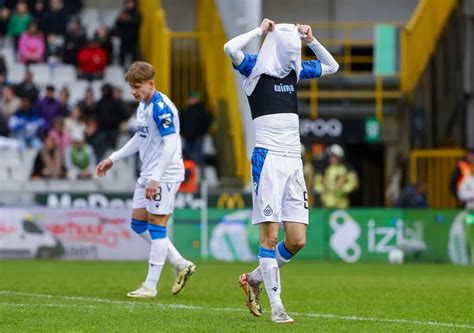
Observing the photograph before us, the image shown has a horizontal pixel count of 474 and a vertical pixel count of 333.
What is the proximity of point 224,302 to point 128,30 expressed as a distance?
1761cm

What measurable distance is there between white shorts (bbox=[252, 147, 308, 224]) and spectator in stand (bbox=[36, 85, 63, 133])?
16.9 metres

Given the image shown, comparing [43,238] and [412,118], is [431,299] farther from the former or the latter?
[412,118]

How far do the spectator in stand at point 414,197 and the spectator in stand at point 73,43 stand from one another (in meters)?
8.32

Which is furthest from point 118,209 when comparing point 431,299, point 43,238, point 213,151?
point 431,299

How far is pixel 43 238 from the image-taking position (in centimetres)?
2259

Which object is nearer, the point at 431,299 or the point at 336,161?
the point at 431,299

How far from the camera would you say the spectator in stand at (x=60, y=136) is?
2581 cm

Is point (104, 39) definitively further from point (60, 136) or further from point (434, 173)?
→ point (434, 173)

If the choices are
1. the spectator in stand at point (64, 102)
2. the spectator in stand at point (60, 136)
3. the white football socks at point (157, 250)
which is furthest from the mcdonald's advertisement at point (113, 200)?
the white football socks at point (157, 250)

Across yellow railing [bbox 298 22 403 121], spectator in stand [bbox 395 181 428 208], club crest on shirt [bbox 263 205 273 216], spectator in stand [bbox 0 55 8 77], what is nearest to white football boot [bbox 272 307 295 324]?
club crest on shirt [bbox 263 205 273 216]

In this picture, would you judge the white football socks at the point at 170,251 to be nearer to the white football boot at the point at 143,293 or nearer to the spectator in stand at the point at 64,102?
the white football boot at the point at 143,293

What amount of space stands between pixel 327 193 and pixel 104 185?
4.28 metres

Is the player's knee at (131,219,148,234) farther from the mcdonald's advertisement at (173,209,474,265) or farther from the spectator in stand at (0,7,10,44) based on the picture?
the spectator in stand at (0,7,10,44)

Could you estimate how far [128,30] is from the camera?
29.1 m
